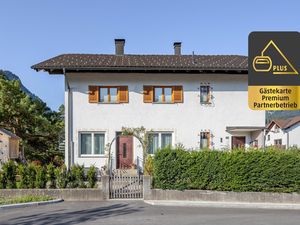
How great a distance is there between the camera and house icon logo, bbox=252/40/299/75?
9125 millimetres

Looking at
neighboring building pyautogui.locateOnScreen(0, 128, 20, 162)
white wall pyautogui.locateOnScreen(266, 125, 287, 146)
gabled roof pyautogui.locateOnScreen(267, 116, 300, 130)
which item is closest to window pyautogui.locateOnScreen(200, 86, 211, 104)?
neighboring building pyautogui.locateOnScreen(0, 128, 20, 162)

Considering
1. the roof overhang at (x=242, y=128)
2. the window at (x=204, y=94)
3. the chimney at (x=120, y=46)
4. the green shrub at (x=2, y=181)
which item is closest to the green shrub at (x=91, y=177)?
the green shrub at (x=2, y=181)

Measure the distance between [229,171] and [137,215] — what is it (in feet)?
16.1

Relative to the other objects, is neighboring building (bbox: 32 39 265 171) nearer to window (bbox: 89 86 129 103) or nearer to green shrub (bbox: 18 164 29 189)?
window (bbox: 89 86 129 103)

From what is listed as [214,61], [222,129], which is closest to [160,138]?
[222,129]

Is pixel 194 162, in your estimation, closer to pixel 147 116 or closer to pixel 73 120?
→ pixel 147 116

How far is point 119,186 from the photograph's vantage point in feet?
51.6

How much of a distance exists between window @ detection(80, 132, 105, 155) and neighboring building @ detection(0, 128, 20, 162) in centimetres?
731

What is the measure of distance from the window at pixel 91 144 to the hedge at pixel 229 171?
7120 mm

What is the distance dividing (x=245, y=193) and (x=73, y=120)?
10.6 m

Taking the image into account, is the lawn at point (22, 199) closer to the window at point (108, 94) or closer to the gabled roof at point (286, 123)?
the window at point (108, 94)

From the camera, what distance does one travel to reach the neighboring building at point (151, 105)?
22.3 m

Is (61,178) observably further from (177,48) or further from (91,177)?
(177,48)

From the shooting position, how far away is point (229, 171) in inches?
620
